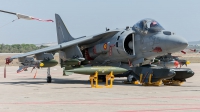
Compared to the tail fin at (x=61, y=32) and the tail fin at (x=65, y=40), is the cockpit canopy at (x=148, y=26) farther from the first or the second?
the tail fin at (x=61, y=32)

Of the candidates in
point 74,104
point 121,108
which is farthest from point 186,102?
point 74,104

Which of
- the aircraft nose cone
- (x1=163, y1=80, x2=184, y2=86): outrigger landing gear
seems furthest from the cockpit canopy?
(x1=163, y1=80, x2=184, y2=86): outrigger landing gear

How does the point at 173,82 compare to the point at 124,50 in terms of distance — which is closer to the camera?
the point at 173,82

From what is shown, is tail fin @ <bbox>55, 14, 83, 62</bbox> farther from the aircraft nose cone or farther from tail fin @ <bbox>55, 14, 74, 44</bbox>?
the aircraft nose cone

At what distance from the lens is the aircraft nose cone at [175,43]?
1540 centimetres

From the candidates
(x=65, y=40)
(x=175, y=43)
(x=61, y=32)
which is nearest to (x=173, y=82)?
(x=175, y=43)

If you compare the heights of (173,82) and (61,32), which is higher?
(61,32)

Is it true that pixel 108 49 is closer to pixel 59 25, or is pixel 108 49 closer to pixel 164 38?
pixel 164 38

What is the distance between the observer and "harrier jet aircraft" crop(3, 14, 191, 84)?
52.6 ft

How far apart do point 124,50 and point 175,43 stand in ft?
8.64

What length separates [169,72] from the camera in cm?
1577

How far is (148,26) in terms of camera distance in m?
16.8

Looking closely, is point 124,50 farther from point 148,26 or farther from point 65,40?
point 65,40

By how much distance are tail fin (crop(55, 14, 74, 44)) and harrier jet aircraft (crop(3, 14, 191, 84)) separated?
2.46 m
